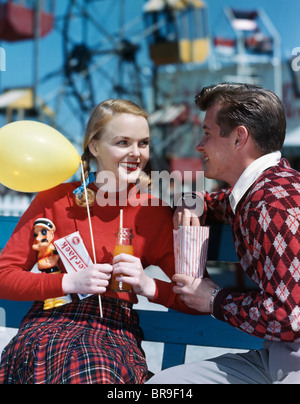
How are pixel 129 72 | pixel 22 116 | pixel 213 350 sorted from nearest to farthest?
pixel 213 350
pixel 22 116
pixel 129 72

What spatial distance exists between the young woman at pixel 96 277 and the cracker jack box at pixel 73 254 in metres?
0.03

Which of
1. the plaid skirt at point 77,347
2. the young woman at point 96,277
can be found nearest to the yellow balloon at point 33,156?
the young woman at point 96,277

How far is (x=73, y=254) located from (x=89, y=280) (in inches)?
7.4

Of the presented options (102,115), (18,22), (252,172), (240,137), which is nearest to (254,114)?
(240,137)

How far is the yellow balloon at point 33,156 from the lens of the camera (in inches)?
66.0

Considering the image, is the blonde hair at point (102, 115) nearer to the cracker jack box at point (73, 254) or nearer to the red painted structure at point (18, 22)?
the cracker jack box at point (73, 254)

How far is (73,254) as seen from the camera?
1702mm

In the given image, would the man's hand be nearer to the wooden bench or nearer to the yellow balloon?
the wooden bench

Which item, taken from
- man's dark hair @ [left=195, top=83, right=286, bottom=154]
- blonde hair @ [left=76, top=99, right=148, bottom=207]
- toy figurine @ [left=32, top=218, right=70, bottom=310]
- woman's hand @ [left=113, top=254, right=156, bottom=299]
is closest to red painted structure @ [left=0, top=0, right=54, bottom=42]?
blonde hair @ [left=76, top=99, right=148, bottom=207]

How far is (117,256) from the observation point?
156 cm

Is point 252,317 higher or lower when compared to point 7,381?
higher
